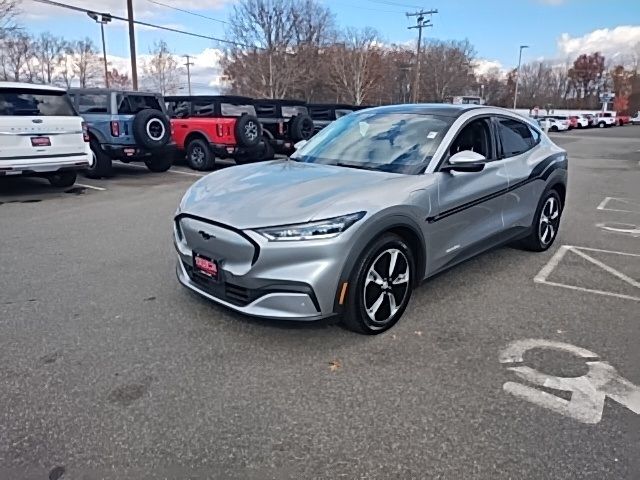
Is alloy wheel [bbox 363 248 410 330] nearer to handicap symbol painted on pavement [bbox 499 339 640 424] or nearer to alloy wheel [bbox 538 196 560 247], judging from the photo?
handicap symbol painted on pavement [bbox 499 339 640 424]

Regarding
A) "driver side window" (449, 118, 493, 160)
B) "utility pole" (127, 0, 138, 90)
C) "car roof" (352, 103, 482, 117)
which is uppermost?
"utility pole" (127, 0, 138, 90)

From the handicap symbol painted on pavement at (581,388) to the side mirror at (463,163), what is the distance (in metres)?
1.42

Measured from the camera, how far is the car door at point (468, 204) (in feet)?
12.4

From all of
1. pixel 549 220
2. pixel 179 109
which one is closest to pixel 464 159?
pixel 549 220

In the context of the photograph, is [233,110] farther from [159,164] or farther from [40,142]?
[40,142]

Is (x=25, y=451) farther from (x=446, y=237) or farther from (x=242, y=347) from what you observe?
(x=446, y=237)

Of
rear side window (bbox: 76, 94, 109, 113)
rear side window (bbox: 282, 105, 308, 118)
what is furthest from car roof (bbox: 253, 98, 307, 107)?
rear side window (bbox: 76, 94, 109, 113)

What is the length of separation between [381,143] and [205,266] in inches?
73.0

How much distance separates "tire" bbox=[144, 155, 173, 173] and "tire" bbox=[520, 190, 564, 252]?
29.8 ft

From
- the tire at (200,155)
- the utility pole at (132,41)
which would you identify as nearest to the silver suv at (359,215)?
the tire at (200,155)

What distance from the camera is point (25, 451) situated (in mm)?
2270

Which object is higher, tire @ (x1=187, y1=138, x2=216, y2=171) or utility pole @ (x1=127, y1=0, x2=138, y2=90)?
utility pole @ (x1=127, y1=0, x2=138, y2=90)

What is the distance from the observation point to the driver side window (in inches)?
158

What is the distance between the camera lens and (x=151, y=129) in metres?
10.7
